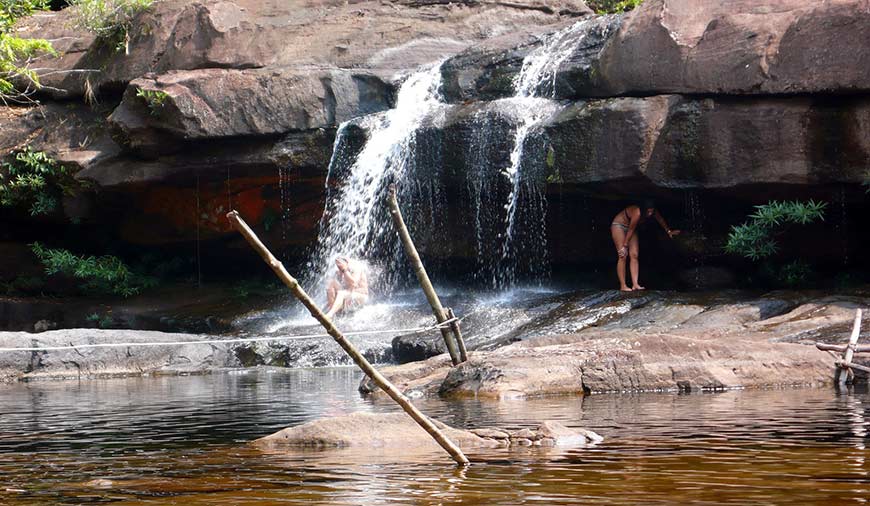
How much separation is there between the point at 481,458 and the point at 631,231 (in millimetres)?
10402

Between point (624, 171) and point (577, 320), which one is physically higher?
point (624, 171)

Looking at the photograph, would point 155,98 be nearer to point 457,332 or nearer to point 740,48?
point 740,48

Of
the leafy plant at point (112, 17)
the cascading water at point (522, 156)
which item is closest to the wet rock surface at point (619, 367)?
the cascading water at point (522, 156)

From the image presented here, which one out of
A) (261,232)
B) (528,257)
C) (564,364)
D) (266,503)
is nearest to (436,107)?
(528,257)

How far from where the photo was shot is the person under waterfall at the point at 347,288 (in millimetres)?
17016

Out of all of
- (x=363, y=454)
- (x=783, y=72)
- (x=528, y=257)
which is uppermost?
(x=783, y=72)

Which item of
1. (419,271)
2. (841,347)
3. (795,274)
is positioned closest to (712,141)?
(795,274)

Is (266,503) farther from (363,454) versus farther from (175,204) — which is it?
(175,204)

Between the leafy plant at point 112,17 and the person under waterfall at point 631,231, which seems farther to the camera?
the leafy plant at point 112,17

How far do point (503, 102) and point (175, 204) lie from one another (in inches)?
284

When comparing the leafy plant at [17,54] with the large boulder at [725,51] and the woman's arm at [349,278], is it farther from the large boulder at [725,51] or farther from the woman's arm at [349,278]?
the large boulder at [725,51]

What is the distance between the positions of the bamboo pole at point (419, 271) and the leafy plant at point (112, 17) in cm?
1181

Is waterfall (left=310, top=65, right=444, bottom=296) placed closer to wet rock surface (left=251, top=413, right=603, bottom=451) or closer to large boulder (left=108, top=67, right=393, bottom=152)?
large boulder (left=108, top=67, right=393, bottom=152)

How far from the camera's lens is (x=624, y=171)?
15266mm
